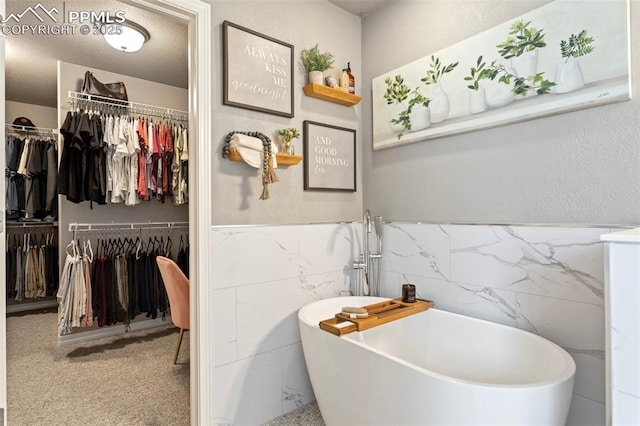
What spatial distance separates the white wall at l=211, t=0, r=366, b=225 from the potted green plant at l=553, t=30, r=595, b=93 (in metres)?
1.26

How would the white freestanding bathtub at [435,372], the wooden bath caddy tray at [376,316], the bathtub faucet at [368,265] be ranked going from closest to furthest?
the white freestanding bathtub at [435,372], the wooden bath caddy tray at [376,316], the bathtub faucet at [368,265]

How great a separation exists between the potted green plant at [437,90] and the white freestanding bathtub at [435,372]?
1.14 meters

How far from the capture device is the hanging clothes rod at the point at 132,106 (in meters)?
3.21

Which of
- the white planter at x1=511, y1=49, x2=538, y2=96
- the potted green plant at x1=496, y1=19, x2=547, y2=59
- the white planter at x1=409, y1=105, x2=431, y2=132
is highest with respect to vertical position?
the potted green plant at x1=496, y1=19, x2=547, y2=59

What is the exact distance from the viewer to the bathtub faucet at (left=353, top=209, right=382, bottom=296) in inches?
92.0

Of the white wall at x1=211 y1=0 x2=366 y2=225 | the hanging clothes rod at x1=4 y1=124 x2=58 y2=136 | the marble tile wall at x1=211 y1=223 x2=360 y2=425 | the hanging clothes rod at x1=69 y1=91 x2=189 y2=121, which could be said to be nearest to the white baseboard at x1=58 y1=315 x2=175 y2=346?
the hanging clothes rod at x1=69 y1=91 x2=189 y2=121

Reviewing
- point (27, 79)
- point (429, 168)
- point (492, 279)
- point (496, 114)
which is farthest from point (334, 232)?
point (27, 79)

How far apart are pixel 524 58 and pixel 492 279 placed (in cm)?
111

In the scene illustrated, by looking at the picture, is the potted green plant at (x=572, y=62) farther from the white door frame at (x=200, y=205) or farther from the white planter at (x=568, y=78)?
the white door frame at (x=200, y=205)

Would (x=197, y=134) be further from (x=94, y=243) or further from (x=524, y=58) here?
(x=94, y=243)

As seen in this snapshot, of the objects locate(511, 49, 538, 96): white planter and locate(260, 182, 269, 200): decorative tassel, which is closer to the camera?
locate(511, 49, 538, 96): white planter

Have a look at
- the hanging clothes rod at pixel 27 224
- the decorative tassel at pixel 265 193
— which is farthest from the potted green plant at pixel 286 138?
the hanging clothes rod at pixel 27 224

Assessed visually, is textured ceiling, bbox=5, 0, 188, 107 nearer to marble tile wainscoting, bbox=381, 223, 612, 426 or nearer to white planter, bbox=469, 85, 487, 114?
white planter, bbox=469, 85, 487, 114

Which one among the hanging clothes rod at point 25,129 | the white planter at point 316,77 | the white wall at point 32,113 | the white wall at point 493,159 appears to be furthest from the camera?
the white wall at point 32,113
